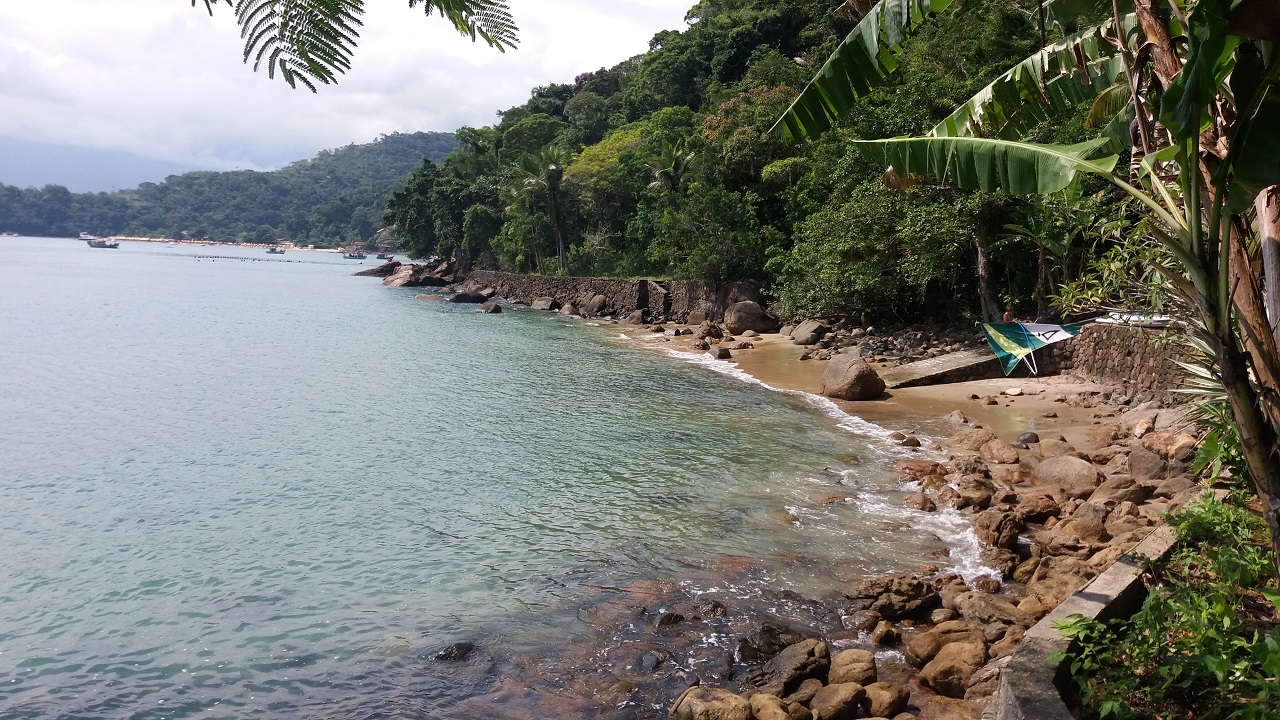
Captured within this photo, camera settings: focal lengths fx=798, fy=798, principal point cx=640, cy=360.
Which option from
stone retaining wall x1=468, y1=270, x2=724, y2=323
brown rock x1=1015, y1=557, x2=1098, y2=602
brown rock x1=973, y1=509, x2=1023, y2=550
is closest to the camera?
brown rock x1=1015, y1=557, x2=1098, y2=602

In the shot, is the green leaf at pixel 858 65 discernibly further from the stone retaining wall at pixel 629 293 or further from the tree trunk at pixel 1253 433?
the stone retaining wall at pixel 629 293

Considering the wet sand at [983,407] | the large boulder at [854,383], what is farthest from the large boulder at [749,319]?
the large boulder at [854,383]

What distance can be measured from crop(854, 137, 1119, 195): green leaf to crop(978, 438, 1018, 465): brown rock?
768 cm

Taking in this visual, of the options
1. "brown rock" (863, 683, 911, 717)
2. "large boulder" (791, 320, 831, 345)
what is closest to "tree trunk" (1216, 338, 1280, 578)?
"brown rock" (863, 683, 911, 717)

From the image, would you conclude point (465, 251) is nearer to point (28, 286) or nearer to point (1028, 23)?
point (28, 286)

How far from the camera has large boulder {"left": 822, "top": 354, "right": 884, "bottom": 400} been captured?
1822 centimetres

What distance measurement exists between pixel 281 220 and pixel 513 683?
170 meters

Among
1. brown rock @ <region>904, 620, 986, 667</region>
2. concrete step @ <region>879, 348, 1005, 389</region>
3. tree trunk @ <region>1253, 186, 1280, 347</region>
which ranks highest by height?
tree trunk @ <region>1253, 186, 1280, 347</region>

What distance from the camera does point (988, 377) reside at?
62.6 ft

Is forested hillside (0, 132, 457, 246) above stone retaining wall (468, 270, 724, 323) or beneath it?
above

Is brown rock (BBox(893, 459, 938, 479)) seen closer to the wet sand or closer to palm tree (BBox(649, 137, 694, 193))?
the wet sand

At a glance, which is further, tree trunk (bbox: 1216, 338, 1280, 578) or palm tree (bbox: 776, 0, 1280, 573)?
tree trunk (bbox: 1216, 338, 1280, 578)

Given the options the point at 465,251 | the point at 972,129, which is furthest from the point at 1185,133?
the point at 465,251

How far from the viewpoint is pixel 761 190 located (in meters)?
33.9
